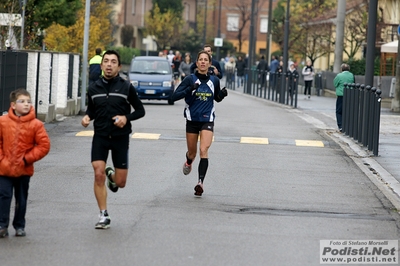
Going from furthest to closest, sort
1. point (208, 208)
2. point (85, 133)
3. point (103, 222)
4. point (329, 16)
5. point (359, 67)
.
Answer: point (329, 16) < point (359, 67) < point (85, 133) < point (208, 208) < point (103, 222)

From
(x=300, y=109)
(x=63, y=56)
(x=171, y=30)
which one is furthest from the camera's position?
(x=171, y=30)

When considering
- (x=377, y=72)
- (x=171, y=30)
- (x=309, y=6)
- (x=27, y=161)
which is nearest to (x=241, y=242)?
(x=27, y=161)

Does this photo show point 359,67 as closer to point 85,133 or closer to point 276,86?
point 276,86

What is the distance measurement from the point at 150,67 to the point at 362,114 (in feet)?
52.7

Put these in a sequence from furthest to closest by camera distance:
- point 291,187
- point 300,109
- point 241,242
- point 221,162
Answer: point 300,109, point 221,162, point 291,187, point 241,242

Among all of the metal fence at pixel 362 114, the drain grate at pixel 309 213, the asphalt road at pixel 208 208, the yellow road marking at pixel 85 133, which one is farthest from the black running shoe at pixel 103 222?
the yellow road marking at pixel 85 133

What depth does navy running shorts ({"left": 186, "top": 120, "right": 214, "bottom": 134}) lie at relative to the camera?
12.1 meters

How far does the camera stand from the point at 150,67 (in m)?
35.0

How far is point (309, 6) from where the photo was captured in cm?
7150

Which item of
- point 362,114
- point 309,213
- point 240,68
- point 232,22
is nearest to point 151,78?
point 362,114

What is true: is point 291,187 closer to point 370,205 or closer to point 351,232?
point 370,205

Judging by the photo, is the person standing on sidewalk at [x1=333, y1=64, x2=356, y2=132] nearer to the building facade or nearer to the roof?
the roof

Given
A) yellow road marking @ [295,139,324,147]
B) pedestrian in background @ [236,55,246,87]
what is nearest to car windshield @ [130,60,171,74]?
yellow road marking @ [295,139,324,147]

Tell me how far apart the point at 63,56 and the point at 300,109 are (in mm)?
11730
